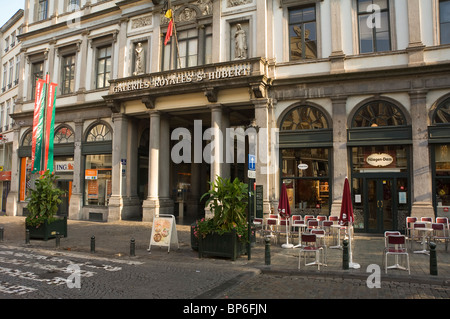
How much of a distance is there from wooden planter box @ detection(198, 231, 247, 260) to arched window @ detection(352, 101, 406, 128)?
936 cm

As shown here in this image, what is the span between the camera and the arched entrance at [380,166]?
52.1ft

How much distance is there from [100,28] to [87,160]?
9137mm

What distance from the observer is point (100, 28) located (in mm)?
24125

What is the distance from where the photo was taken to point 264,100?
59.1 feet

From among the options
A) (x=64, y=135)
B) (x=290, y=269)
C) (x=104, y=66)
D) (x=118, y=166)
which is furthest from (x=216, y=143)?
(x=64, y=135)

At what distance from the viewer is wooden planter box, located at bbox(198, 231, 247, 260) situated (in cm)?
1052

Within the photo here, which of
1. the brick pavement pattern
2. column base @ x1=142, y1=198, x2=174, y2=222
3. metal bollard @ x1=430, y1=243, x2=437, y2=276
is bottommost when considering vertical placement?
the brick pavement pattern

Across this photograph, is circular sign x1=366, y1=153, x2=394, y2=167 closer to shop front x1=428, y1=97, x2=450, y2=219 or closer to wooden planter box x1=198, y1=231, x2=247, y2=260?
shop front x1=428, y1=97, x2=450, y2=219

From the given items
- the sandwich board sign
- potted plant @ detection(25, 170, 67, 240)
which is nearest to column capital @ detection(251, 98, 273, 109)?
the sandwich board sign

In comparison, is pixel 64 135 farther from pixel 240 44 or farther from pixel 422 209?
pixel 422 209

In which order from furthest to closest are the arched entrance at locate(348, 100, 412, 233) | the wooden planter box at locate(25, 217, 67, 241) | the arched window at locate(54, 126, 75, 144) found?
the arched window at locate(54, 126, 75, 144) < the arched entrance at locate(348, 100, 412, 233) < the wooden planter box at locate(25, 217, 67, 241)

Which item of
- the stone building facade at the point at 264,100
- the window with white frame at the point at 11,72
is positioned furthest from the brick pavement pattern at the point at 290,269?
the window with white frame at the point at 11,72

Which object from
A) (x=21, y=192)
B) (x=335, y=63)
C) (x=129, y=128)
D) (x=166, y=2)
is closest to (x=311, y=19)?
(x=335, y=63)
